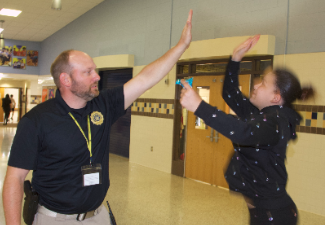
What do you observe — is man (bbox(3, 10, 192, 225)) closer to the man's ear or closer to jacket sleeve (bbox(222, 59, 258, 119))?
the man's ear

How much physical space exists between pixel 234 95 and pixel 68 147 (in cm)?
108

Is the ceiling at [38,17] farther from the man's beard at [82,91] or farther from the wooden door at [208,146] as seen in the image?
the man's beard at [82,91]

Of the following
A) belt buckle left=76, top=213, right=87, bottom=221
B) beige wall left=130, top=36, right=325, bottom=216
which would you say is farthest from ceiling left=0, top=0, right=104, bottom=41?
belt buckle left=76, top=213, right=87, bottom=221

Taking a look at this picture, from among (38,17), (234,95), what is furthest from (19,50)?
(234,95)

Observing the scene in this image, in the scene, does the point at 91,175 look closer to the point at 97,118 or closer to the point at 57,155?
the point at 57,155

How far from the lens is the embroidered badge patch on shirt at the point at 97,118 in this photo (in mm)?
1699

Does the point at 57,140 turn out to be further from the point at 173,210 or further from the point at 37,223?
the point at 173,210

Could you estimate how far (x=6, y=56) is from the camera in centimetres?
1296

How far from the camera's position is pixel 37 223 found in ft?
5.24

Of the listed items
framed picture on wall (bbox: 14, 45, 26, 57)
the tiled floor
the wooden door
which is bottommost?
the tiled floor

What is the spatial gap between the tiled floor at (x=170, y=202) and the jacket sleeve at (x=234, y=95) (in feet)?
5.11

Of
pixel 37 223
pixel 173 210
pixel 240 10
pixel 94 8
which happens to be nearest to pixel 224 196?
pixel 173 210

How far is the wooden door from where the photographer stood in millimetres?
5469

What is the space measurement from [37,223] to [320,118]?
403cm
